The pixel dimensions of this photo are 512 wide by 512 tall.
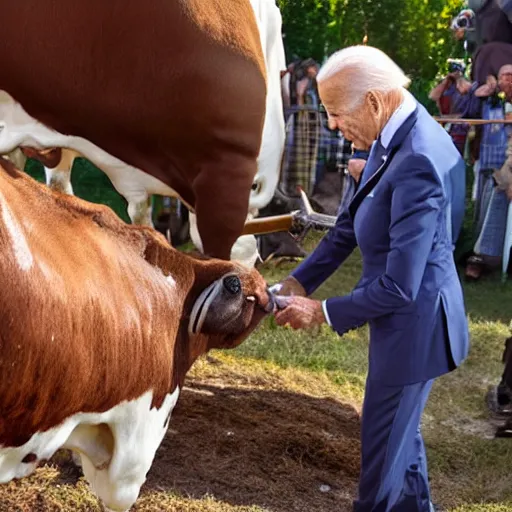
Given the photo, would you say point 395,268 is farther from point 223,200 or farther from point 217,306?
point 223,200

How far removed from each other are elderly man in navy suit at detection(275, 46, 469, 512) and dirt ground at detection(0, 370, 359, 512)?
635 millimetres

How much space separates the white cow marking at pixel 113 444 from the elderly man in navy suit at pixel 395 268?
2.33 ft

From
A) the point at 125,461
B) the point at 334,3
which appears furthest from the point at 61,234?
the point at 334,3

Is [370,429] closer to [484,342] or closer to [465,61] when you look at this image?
[484,342]

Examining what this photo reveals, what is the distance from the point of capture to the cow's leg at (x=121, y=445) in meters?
1.53

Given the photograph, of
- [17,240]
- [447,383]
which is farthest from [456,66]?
[17,240]

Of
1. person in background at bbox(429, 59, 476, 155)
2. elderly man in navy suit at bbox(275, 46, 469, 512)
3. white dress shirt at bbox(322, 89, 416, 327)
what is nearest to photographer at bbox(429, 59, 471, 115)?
person in background at bbox(429, 59, 476, 155)

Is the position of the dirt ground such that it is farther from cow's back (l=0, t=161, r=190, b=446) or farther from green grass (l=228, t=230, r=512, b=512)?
cow's back (l=0, t=161, r=190, b=446)

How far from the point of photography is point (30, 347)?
1.18 meters

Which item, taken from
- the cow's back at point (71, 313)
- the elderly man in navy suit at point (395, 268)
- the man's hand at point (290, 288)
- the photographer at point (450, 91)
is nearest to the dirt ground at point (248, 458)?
the elderly man in navy suit at point (395, 268)

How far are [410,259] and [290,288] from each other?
540 mm

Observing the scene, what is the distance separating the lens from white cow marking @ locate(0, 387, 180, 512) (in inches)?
53.5

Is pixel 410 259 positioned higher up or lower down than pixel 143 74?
lower down

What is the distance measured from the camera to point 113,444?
159 cm
